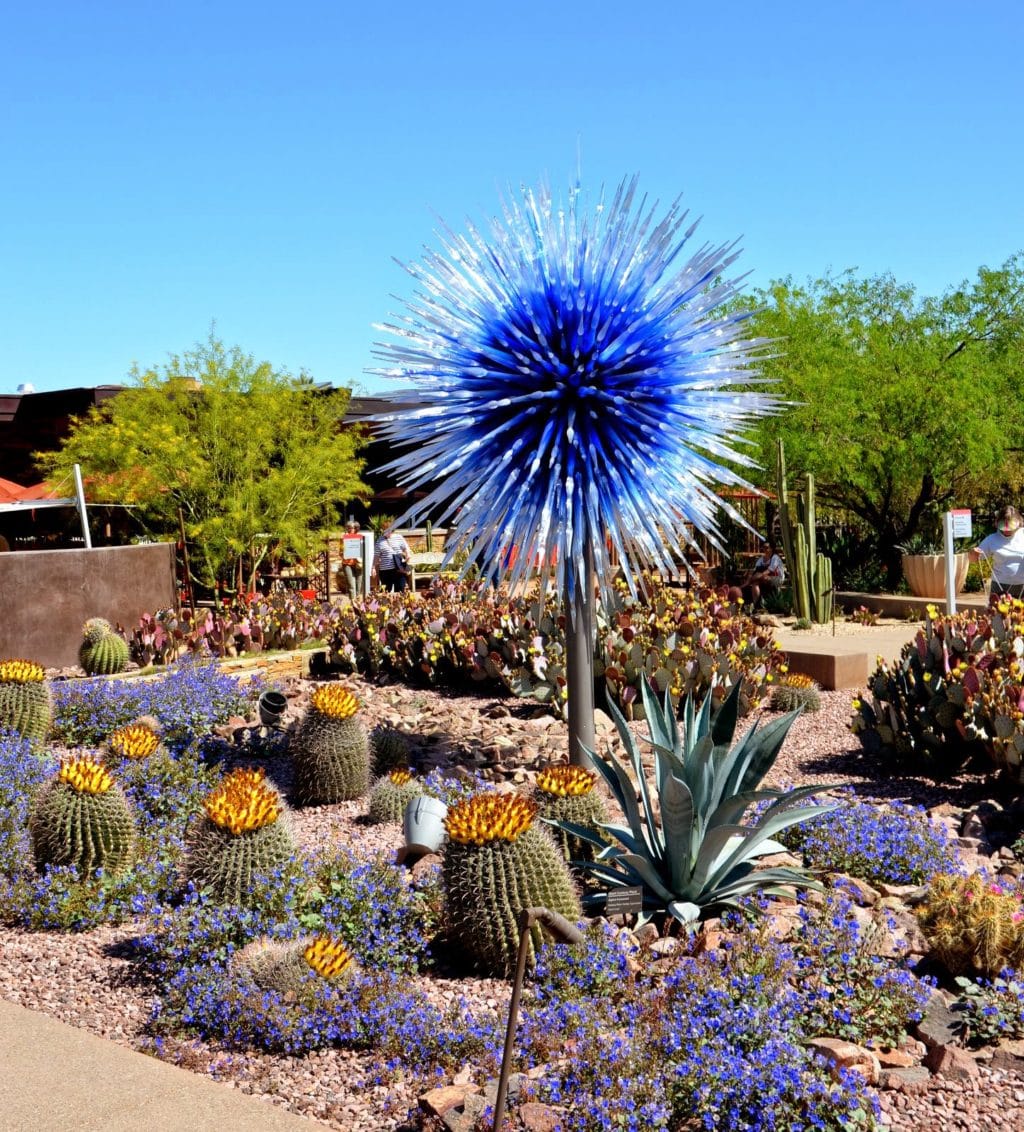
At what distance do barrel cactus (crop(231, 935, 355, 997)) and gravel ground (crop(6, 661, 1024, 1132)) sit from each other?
0.26 metres

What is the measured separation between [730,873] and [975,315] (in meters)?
21.2

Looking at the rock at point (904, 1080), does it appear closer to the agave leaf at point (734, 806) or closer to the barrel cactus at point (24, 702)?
the agave leaf at point (734, 806)

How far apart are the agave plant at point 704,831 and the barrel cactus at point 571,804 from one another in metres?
0.22

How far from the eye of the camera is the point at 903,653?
7.96 metres

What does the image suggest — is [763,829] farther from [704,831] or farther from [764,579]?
[764,579]

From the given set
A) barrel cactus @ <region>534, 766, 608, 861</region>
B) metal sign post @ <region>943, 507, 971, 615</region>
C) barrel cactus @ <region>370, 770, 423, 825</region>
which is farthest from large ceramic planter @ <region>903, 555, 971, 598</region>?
barrel cactus @ <region>534, 766, 608, 861</region>

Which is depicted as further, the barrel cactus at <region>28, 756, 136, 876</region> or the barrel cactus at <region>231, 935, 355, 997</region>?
the barrel cactus at <region>28, 756, 136, 876</region>

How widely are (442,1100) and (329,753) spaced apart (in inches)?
148

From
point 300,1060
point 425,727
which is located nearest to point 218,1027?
point 300,1060

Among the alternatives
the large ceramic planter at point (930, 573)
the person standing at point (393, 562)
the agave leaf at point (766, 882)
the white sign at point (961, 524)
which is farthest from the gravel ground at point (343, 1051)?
the large ceramic planter at point (930, 573)

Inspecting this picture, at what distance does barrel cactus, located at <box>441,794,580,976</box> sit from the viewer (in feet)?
14.6

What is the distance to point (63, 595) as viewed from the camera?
12000 mm

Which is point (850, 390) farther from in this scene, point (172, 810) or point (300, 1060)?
point (300, 1060)

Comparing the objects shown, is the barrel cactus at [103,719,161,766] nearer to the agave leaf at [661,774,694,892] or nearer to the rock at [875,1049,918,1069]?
the agave leaf at [661,774,694,892]
